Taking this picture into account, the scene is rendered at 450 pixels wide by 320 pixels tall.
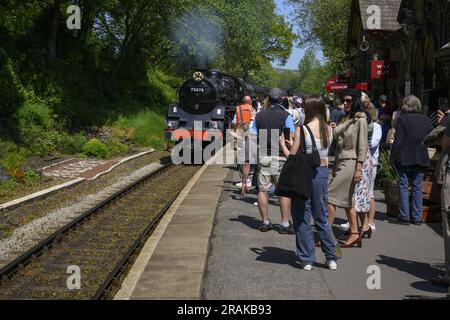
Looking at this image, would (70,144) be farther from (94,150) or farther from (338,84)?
(338,84)

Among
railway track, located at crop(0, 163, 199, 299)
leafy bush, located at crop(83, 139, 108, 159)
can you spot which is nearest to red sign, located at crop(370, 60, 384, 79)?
leafy bush, located at crop(83, 139, 108, 159)

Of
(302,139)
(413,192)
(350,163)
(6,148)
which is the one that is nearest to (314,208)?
(302,139)

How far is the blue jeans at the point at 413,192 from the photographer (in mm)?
9188

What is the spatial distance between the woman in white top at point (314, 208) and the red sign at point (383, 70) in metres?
19.8

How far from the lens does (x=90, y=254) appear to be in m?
8.30

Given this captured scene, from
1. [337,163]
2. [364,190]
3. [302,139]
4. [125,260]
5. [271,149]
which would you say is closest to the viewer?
[302,139]

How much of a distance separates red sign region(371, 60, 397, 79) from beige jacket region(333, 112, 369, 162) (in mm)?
18770

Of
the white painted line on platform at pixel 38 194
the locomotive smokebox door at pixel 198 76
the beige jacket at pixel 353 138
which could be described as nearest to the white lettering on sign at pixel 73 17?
the locomotive smokebox door at pixel 198 76

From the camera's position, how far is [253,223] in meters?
9.38

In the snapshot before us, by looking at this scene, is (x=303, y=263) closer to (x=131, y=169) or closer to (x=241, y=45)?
(x=131, y=169)

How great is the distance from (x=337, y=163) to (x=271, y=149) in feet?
4.01

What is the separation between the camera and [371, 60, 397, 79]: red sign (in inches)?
1014

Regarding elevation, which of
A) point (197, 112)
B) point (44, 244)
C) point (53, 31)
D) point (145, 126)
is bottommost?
point (44, 244)

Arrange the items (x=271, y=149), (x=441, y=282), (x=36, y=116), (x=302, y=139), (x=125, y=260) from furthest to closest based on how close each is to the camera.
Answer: (x=36, y=116), (x=271, y=149), (x=125, y=260), (x=302, y=139), (x=441, y=282)
